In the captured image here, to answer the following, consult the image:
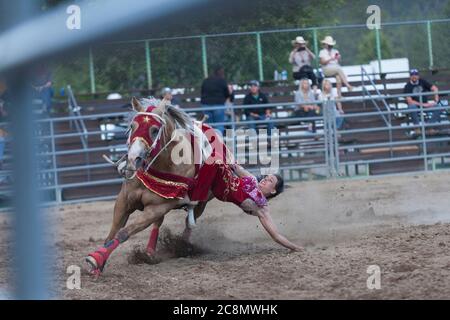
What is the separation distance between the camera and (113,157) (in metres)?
14.6

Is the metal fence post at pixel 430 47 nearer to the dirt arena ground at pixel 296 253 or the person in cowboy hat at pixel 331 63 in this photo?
the person in cowboy hat at pixel 331 63

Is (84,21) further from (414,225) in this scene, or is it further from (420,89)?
(420,89)

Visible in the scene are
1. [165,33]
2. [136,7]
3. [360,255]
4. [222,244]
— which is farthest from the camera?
[222,244]

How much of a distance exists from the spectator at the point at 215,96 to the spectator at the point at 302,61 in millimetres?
1493

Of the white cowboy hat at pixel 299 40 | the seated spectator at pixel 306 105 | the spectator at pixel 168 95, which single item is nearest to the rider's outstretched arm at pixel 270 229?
the spectator at pixel 168 95

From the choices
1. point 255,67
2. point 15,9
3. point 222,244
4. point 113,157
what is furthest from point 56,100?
point 15,9

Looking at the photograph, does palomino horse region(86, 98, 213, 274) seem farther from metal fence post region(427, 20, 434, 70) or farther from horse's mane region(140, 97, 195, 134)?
metal fence post region(427, 20, 434, 70)

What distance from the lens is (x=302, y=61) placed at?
15266 millimetres

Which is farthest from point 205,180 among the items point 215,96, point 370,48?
point 370,48

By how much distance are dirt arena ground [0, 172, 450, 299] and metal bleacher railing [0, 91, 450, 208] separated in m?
1.84

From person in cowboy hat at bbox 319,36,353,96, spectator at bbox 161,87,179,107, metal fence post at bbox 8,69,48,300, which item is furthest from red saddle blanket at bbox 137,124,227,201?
person in cowboy hat at bbox 319,36,353,96

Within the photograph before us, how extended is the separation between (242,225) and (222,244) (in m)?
1.54

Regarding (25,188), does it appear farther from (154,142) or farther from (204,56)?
(204,56)
